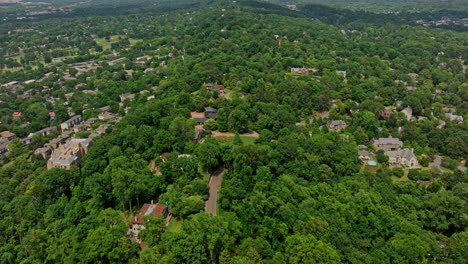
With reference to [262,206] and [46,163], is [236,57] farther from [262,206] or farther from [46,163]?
[262,206]

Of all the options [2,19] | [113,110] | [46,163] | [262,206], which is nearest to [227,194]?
[262,206]

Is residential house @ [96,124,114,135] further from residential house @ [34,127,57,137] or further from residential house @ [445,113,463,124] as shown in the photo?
residential house @ [445,113,463,124]

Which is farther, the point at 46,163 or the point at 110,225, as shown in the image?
the point at 46,163

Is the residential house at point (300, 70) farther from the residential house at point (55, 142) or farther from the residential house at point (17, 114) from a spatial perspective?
the residential house at point (17, 114)

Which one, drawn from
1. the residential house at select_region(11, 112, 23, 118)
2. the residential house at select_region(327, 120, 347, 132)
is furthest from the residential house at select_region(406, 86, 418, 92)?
the residential house at select_region(11, 112, 23, 118)

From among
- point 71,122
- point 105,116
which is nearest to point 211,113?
point 105,116

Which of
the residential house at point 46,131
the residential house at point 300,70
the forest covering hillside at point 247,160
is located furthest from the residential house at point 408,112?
the residential house at point 46,131
